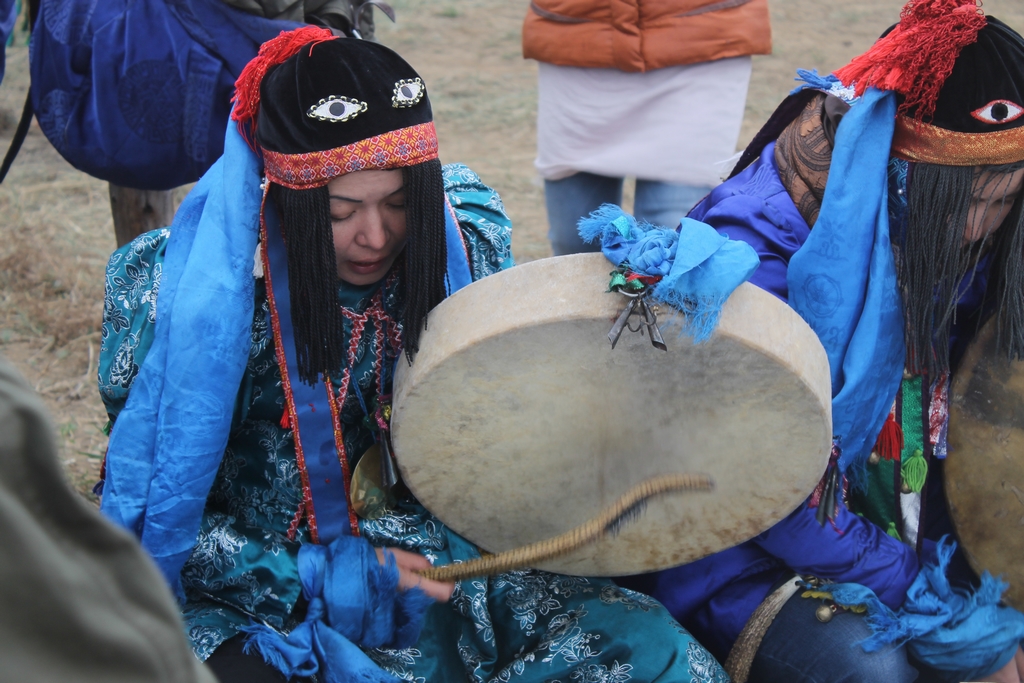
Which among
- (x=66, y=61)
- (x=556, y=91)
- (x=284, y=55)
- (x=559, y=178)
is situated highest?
(x=284, y=55)

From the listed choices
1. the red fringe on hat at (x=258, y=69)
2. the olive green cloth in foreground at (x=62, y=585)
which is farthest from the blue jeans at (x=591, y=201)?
the olive green cloth in foreground at (x=62, y=585)

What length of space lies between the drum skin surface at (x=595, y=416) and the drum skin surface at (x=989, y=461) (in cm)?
52

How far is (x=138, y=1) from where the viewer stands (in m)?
2.67

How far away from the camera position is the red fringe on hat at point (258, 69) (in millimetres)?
1860

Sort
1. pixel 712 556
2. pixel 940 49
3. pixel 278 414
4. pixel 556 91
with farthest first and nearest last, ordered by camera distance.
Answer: pixel 556 91, pixel 712 556, pixel 278 414, pixel 940 49

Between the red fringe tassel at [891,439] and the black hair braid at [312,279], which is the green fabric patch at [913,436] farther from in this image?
the black hair braid at [312,279]

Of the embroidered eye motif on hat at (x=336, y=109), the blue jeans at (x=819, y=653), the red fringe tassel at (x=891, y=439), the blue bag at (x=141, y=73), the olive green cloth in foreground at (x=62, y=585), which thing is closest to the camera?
the olive green cloth in foreground at (x=62, y=585)

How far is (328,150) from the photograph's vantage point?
1760 millimetres

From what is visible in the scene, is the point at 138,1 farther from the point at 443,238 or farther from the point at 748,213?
the point at 748,213

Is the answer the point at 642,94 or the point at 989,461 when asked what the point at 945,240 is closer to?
the point at 989,461

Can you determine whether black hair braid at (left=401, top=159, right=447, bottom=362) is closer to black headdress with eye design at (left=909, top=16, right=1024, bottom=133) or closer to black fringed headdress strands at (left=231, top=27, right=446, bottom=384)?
black fringed headdress strands at (left=231, top=27, right=446, bottom=384)

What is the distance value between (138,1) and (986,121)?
204 cm

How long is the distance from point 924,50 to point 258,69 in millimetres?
1206

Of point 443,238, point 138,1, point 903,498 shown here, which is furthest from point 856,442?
point 138,1
